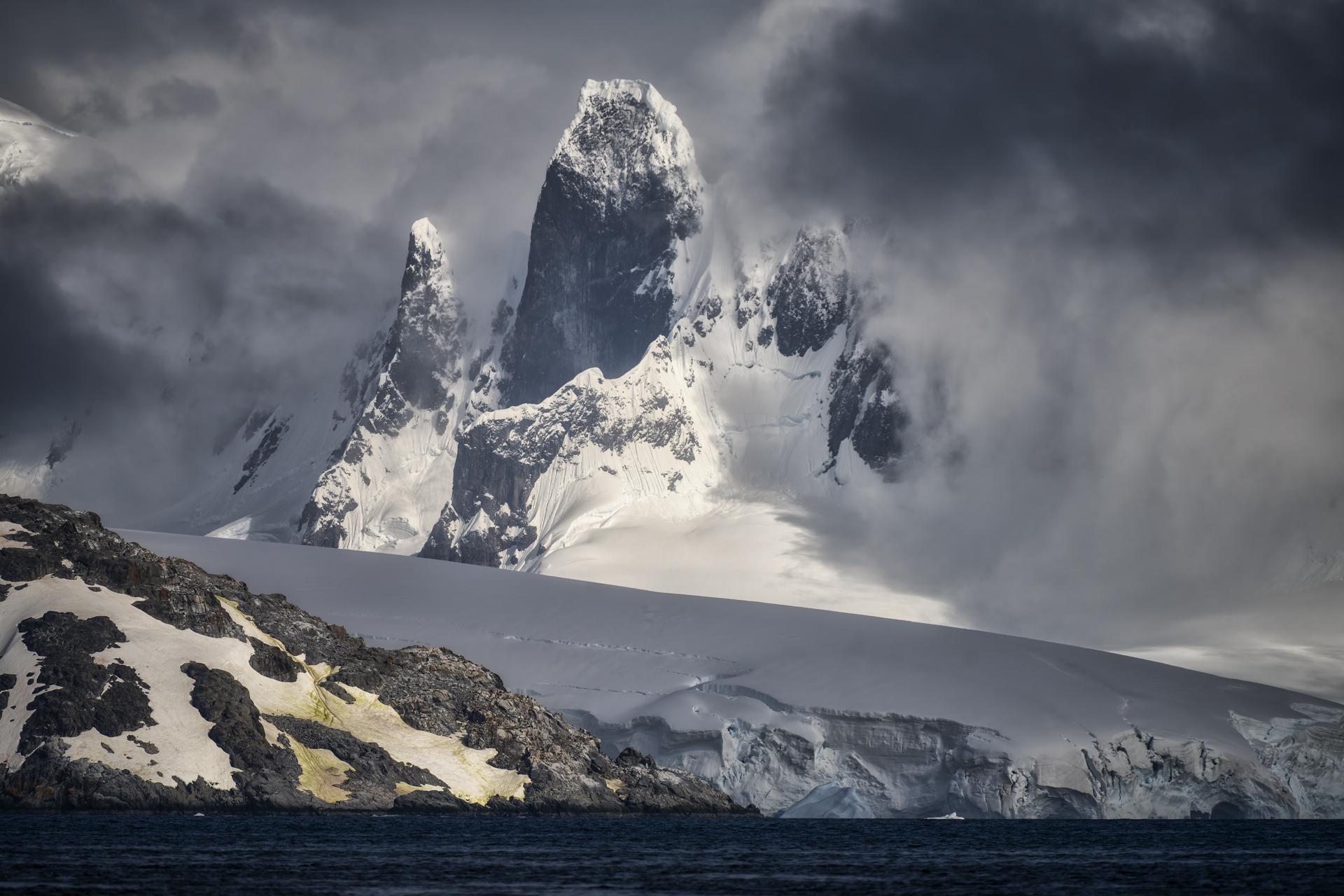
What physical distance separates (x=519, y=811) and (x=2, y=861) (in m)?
61.8

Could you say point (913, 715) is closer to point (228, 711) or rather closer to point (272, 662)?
point (272, 662)

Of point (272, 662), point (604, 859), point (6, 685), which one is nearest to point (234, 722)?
point (272, 662)

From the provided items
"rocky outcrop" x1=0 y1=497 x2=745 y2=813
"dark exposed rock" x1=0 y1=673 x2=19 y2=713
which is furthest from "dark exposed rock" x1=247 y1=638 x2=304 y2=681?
"dark exposed rock" x1=0 y1=673 x2=19 y2=713

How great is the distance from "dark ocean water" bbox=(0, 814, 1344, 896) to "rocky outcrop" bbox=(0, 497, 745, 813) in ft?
19.4

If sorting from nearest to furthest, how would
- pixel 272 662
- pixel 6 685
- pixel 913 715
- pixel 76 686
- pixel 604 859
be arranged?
pixel 604 859, pixel 76 686, pixel 6 685, pixel 272 662, pixel 913 715

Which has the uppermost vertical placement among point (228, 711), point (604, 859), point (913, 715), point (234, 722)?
point (913, 715)

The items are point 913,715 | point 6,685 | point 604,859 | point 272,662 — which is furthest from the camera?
point 913,715

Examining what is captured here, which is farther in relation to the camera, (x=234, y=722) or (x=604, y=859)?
(x=234, y=722)

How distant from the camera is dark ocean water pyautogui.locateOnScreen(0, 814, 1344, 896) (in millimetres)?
64188

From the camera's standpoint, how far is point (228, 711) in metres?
114

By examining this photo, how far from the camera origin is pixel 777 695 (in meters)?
165

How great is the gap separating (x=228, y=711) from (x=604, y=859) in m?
44.4

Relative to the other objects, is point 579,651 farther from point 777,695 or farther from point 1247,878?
point 1247,878

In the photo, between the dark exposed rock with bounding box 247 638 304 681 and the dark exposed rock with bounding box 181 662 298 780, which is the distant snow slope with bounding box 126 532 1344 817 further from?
the dark exposed rock with bounding box 181 662 298 780
